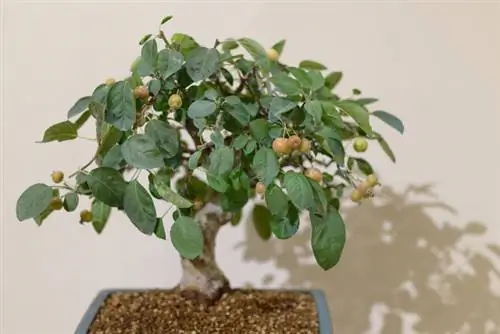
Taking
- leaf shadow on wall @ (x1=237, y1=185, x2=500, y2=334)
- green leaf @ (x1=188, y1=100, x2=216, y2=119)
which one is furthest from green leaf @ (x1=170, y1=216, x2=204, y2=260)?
leaf shadow on wall @ (x1=237, y1=185, x2=500, y2=334)

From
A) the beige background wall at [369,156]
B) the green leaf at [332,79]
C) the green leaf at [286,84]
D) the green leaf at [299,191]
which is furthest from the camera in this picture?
the beige background wall at [369,156]

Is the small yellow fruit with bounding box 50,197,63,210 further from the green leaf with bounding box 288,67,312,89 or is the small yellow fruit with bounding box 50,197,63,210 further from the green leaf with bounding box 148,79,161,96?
the green leaf with bounding box 288,67,312,89

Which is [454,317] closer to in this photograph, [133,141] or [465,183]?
[465,183]

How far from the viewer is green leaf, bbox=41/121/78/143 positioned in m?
0.73

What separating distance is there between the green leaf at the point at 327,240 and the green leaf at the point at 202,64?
196mm

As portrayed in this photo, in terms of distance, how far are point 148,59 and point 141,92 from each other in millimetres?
38

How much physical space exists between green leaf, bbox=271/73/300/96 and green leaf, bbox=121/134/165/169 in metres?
0.17

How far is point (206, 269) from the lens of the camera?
0.90 metres

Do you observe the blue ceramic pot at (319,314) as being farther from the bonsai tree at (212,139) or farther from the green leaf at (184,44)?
the green leaf at (184,44)

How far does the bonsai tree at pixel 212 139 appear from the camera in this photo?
68 centimetres

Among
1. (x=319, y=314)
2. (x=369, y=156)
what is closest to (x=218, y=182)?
(x=319, y=314)

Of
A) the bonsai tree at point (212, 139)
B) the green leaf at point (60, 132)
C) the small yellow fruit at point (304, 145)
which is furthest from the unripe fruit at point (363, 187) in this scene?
the green leaf at point (60, 132)

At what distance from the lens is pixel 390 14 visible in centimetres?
115

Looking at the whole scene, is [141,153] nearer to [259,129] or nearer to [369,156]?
[259,129]
